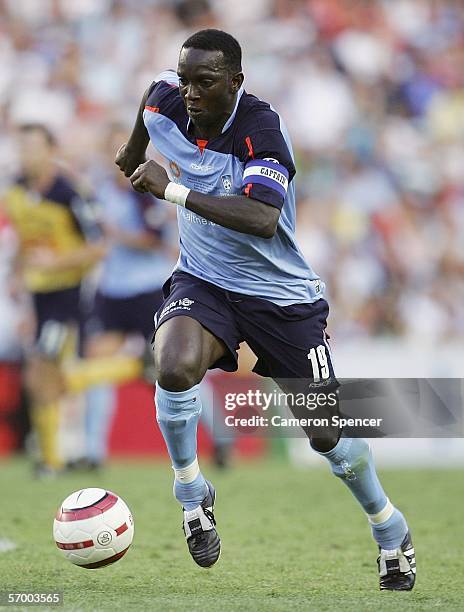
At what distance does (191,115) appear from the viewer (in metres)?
5.04

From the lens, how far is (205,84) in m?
4.99

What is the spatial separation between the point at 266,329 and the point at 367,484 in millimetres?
816

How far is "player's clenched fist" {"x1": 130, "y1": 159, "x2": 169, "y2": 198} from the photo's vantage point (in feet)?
16.1

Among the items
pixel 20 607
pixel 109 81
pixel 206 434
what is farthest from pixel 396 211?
pixel 20 607

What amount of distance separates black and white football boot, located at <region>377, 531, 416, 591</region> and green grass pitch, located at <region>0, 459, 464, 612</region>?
0.08 meters

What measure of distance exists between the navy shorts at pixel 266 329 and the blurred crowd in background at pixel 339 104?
8149mm

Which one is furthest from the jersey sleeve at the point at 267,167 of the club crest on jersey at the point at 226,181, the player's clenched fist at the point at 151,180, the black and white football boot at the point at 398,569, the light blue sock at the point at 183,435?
the black and white football boot at the point at 398,569

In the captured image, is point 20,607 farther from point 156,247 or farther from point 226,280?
point 156,247

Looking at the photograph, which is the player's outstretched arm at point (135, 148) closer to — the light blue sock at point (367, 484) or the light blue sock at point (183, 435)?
the light blue sock at point (183, 435)

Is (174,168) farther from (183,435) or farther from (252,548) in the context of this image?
(252,548)

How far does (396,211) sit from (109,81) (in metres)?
4.06

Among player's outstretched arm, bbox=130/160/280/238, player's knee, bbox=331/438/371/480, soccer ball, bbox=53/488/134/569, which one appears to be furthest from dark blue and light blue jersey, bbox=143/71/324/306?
soccer ball, bbox=53/488/134/569

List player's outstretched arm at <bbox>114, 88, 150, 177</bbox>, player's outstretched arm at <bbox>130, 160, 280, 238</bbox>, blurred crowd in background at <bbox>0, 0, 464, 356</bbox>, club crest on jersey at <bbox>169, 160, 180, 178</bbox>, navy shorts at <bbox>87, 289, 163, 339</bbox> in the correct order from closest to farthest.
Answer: player's outstretched arm at <bbox>130, 160, 280, 238</bbox>
club crest on jersey at <bbox>169, 160, 180, 178</bbox>
player's outstretched arm at <bbox>114, 88, 150, 177</bbox>
navy shorts at <bbox>87, 289, 163, 339</bbox>
blurred crowd in background at <bbox>0, 0, 464, 356</bbox>

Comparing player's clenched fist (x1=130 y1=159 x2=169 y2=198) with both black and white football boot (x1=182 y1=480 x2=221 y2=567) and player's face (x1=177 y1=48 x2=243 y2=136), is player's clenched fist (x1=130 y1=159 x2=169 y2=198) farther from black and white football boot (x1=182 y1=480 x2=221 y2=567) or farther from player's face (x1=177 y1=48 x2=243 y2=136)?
black and white football boot (x1=182 y1=480 x2=221 y2=567)
